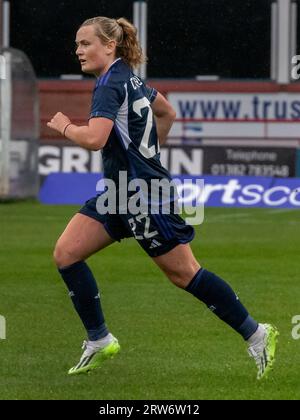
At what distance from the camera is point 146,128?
26.6 feet

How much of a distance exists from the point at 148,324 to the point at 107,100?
2829 millimetres

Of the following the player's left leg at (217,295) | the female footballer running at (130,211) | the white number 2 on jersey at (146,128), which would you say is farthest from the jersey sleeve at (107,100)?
the player's left leg at (217,295)

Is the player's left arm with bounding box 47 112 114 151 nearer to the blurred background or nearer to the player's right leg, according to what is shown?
the player's right leg

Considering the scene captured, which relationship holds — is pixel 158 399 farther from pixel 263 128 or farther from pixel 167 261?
pixel 263 128

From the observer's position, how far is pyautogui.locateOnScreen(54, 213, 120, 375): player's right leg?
8.23 metres

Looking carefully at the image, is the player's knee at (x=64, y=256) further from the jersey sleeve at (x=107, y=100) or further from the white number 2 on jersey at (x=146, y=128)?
the jersey sleeve at (x=107, y=100)

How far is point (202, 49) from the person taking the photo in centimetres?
2950

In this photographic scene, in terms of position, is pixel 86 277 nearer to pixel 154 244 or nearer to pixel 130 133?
pixel 154 244

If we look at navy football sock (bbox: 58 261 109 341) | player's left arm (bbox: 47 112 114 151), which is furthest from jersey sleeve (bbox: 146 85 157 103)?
navy football sock (bbox: 58 261 109 341)

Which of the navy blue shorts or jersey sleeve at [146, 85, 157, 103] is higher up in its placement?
jersey sleeve at [146, 85, 157, 103]

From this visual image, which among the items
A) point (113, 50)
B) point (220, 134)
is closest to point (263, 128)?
point (220, 134)

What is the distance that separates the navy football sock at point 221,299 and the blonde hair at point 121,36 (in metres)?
1.35

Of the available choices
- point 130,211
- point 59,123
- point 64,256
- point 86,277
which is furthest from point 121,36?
point 86,277

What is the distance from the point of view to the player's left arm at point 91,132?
767cm
